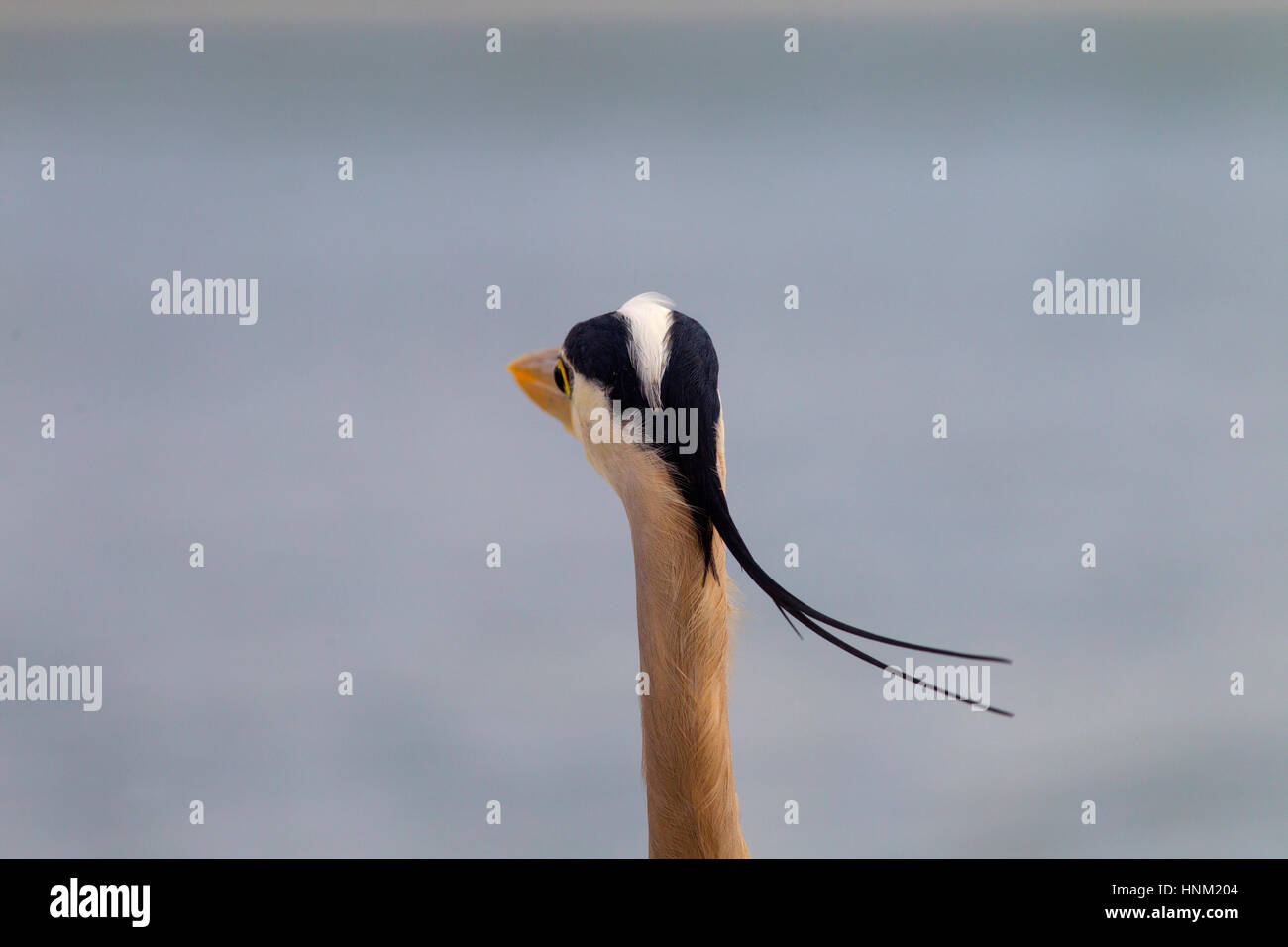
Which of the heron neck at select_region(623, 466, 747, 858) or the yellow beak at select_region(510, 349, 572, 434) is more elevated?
the yellow beak at select_region(510, 349, 572, 434)

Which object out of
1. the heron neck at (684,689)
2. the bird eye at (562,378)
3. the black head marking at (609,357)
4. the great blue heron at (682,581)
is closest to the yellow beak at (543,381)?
the bird eye at (562,378)

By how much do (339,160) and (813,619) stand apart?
3286 millimetres

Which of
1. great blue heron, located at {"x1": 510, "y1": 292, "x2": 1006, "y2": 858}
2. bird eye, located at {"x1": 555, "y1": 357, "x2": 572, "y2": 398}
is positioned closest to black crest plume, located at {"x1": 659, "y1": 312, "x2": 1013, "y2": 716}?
great blue heron, located at {"x1": 510, "y1": 292, "x2": 1006, "y2": 858}

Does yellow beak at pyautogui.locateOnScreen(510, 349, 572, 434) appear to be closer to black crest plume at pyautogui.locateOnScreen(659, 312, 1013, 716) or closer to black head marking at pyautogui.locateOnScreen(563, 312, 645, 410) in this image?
black head marking at pyautogui.locateOnScreen(563, 312, 645, 410)

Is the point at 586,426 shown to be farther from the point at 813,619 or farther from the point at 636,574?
Result: the point at 813,619

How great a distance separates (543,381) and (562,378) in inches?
2.8

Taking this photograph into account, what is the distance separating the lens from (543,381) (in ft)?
8.62

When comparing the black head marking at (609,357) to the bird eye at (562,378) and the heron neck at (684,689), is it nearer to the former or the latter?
the bird eye at (562,378)

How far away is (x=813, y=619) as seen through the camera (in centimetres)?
209

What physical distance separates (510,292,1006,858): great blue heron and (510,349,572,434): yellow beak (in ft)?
1.24

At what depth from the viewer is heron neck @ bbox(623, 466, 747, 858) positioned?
2.17m

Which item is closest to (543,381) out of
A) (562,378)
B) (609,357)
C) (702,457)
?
(562,378)

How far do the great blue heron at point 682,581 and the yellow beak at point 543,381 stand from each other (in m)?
0.38
